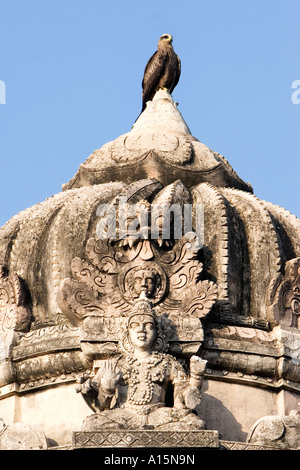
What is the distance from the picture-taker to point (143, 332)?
78.3ft

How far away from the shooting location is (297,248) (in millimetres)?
26781

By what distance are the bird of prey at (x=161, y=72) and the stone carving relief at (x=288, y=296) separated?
255 inches

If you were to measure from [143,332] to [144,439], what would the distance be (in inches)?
84.1

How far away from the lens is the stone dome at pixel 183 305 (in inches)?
977

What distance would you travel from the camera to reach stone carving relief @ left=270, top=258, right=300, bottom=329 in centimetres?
2572

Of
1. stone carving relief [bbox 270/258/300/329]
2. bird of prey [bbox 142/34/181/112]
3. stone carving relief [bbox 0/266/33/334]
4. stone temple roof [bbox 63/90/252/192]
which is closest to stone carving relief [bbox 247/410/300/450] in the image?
stone carving relief [bbox 270/258/300/329]

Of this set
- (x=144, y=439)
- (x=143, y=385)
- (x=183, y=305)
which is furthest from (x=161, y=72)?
(x=144, y=439)

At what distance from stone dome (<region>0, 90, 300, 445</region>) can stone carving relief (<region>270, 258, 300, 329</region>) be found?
16 mm

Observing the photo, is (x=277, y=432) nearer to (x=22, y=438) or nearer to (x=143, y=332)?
(x=143, y=332)

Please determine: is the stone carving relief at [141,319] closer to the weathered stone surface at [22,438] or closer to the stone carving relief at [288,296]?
the weathered stone surface at [22,438]

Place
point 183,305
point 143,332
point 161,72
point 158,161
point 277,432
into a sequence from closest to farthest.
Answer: point 277,432 → point 143,332 → point 183,305 → point 158,161 → point 161,72

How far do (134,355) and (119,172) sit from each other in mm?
5112

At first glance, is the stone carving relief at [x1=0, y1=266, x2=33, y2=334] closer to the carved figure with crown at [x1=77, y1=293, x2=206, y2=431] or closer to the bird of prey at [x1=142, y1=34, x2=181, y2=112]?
the carved figure with crown at [x1=77, y1=293, x2=206, y2=431]

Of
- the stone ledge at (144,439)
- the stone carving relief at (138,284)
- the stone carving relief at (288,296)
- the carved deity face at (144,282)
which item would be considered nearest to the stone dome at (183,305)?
the stone carving relief at (288,296)
